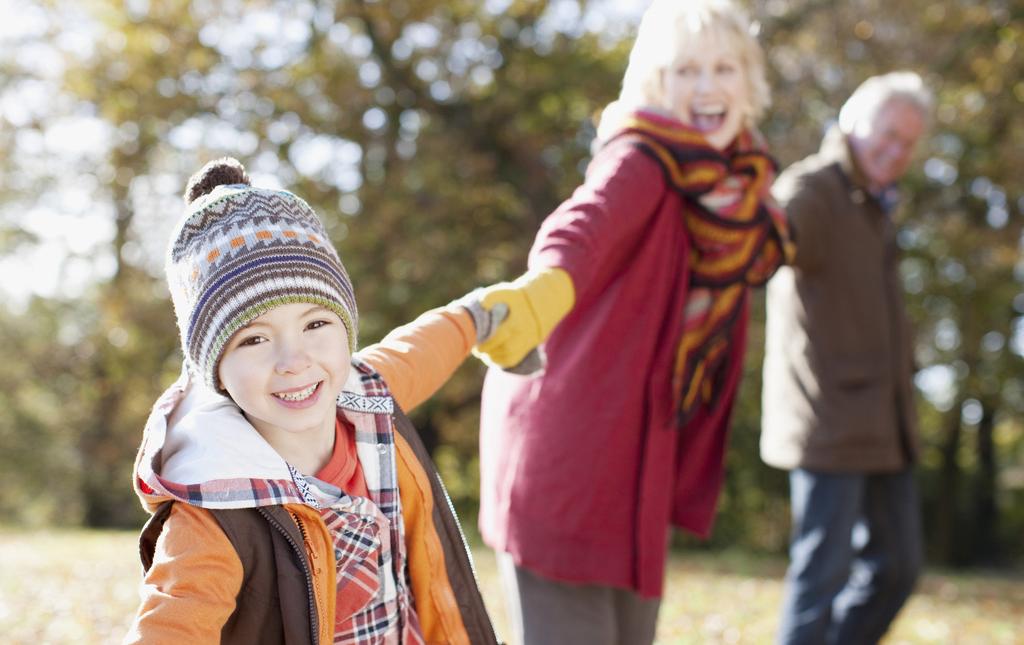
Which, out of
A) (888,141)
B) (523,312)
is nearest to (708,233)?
(523,312)

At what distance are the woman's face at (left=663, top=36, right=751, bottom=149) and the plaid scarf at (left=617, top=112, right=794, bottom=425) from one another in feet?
0.28

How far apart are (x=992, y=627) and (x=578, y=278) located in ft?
14.7

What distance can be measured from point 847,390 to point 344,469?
2.34 meters

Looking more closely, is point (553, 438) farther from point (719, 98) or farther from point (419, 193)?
point (419, 193)

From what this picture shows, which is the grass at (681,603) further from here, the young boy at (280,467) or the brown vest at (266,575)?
the brown vest at (266,575)

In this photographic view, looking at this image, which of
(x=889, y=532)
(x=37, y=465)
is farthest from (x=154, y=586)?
(x=37, y=465)

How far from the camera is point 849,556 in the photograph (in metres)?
3.45

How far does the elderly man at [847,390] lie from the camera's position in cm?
346

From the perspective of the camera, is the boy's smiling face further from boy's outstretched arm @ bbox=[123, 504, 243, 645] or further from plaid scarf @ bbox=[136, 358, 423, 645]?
boy's outstretched arm @ bbox=[123, 504, 243, 645]

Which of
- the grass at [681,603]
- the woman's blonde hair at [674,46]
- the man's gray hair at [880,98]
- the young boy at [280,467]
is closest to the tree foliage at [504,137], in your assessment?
the grass at [681,603]

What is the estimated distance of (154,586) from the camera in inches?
57.3

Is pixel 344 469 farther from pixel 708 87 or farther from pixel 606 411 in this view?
pixel 708 87

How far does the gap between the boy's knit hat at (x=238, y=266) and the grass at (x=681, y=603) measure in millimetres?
3775

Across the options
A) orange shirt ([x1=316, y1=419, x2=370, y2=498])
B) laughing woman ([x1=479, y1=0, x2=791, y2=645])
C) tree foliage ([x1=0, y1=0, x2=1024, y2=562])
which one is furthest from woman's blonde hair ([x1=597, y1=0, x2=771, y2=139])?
tree foliage ([x1=0, y1=0, x2=1024, y2=562])
